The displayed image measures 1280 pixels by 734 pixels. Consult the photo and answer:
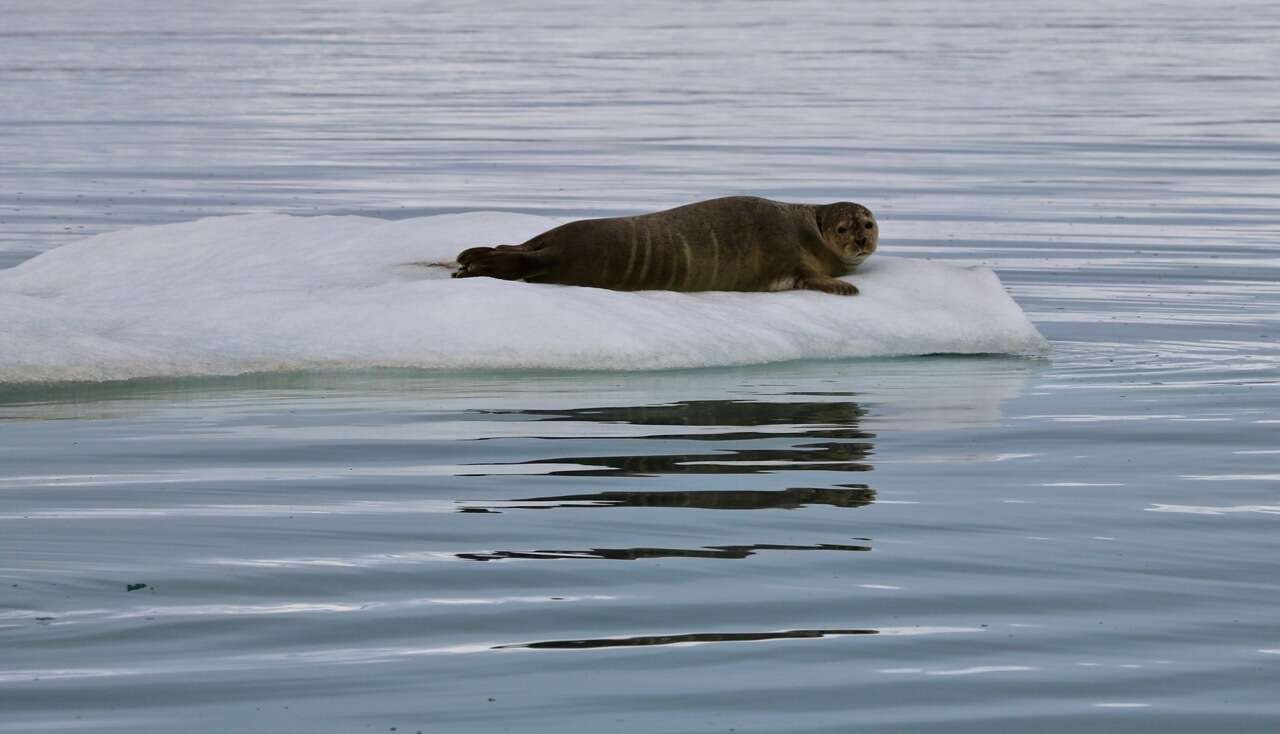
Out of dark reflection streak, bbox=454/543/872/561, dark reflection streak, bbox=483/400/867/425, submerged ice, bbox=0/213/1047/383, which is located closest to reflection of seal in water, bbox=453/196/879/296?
submerged ice, bbox=0/213/1047/383

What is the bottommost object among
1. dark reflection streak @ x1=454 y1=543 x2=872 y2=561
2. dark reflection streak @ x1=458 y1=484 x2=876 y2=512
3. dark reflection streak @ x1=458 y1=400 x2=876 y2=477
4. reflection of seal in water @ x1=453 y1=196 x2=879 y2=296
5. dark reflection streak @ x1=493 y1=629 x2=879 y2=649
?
dark reflection streak @ x1=493 y1=629 x2=879 y2=649

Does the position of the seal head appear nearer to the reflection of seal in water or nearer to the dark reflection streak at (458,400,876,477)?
the reflection of seal in water

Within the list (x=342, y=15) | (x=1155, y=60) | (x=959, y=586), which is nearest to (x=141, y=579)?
(x=959, y=586)

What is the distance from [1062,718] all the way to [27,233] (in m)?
11.3

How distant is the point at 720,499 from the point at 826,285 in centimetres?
373

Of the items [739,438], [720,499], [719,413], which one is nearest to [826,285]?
[719,413]

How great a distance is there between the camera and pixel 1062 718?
4.68 meters

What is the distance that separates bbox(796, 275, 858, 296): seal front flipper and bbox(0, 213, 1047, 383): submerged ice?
8 cm

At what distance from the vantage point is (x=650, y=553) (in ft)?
19.8

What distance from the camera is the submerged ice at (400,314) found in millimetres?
8914

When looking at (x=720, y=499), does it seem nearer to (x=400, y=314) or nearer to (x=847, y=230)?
(x=400, y=314)

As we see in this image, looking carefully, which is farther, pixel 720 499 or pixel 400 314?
pixel 400 314

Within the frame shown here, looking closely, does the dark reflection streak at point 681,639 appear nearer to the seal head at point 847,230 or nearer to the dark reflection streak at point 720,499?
the dark reflection streak at point 720,499

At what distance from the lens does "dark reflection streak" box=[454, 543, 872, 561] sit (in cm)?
594
